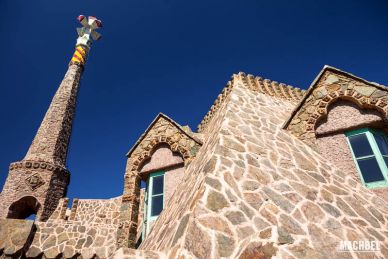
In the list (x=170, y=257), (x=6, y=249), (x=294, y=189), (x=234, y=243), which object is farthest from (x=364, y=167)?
(x=6, y=249)

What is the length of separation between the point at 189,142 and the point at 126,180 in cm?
225

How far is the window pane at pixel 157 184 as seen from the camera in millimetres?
7375

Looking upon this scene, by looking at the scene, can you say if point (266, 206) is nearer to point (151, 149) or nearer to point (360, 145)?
point (360, 145)

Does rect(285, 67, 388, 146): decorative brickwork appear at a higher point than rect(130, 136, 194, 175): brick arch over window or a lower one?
higher

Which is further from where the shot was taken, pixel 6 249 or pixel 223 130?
pixel 6 249

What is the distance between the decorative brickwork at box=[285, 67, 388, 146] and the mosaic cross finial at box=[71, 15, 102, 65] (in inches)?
828

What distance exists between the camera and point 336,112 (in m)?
6.34

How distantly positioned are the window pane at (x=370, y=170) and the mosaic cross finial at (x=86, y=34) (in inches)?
894

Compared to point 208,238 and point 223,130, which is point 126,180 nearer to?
point 223,130

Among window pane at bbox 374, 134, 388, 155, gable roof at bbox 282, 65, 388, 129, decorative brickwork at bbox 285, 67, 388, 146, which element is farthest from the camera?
A: gable roof at bbox 282, 65, 388, 129

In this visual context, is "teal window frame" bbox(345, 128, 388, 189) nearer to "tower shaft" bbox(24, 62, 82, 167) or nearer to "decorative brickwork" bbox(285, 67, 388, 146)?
"decorative brickwork" bbox(285, 67, 388, 146)

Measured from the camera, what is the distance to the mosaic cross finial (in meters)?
23.1

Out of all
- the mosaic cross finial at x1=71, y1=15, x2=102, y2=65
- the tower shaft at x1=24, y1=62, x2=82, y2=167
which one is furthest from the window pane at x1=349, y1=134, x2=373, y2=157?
the mosaic cross finial at x1=71, y1=15, x2=102, y2=65

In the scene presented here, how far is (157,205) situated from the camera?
7.13 meters
